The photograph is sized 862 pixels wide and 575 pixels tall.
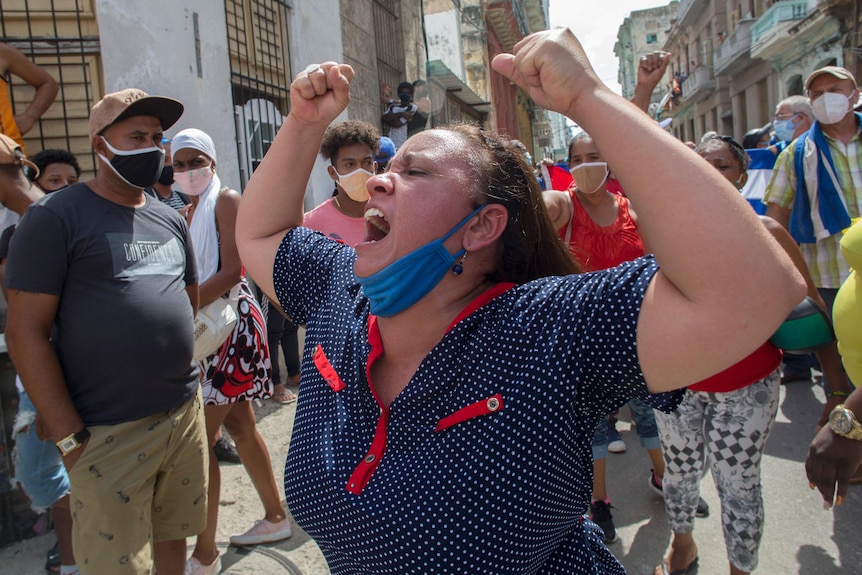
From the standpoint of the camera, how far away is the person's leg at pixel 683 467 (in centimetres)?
271

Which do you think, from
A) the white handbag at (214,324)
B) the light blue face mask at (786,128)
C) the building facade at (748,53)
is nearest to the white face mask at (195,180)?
the white handbag at (214,324)

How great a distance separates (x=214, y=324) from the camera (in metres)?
2.98

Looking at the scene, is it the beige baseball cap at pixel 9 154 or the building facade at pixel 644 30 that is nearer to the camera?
the beige baseball cap at pixel 9 154

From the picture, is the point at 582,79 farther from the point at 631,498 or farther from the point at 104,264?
the point at 631,498

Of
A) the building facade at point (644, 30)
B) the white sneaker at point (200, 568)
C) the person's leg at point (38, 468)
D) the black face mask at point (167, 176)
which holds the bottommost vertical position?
the white sneaker at point (200, 568)

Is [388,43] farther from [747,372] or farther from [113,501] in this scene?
[113,501]

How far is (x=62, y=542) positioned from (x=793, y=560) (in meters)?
3.56

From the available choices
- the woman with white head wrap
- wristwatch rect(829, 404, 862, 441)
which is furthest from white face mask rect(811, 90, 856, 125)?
the woman with white head wrap

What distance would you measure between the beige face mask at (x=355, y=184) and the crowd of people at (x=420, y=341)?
0.25 metres

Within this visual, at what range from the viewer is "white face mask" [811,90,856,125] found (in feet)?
12.3

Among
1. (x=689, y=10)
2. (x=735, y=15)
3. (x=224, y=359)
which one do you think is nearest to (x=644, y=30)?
(x=689, y=10)

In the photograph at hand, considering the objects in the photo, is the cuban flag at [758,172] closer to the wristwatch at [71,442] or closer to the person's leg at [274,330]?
the person's leg at [274,330]

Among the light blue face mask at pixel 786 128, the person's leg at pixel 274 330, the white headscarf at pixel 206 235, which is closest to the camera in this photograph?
the white headscarf at pixel 206 235

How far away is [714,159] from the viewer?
344 centimetres
